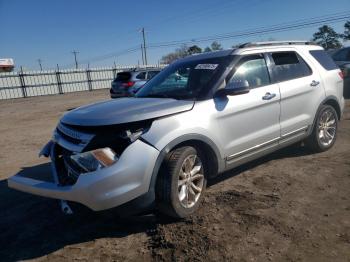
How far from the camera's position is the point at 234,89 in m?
3.87

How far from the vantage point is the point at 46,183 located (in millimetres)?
3336

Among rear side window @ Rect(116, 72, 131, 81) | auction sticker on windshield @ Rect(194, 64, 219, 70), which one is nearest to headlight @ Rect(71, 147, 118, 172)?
auction sticker on windshield @ Rect(194, 64, 219, 70)

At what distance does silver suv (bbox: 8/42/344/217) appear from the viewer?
313 centimetres

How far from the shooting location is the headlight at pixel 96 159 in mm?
3055

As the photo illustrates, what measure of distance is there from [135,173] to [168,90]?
1.64 metres

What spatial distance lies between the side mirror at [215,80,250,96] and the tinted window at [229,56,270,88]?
0.81 ft

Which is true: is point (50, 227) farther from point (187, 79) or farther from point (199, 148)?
point (187, 79)

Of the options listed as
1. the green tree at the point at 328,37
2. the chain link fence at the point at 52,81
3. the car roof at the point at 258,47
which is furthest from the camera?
the green tree at the point at 328,37

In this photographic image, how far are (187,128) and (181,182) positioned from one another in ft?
1.88

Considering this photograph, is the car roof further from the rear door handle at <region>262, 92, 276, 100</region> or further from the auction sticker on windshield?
the rear door handle at <region>262, 92, 276, 100</region>

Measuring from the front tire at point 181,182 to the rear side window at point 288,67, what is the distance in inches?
71.8

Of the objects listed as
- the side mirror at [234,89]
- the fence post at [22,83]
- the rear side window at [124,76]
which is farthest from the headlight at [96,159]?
the fence post at [22,83]

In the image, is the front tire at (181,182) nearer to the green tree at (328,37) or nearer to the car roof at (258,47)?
the car roof at (258,47)

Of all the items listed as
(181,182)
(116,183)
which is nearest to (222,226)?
(181,182)
